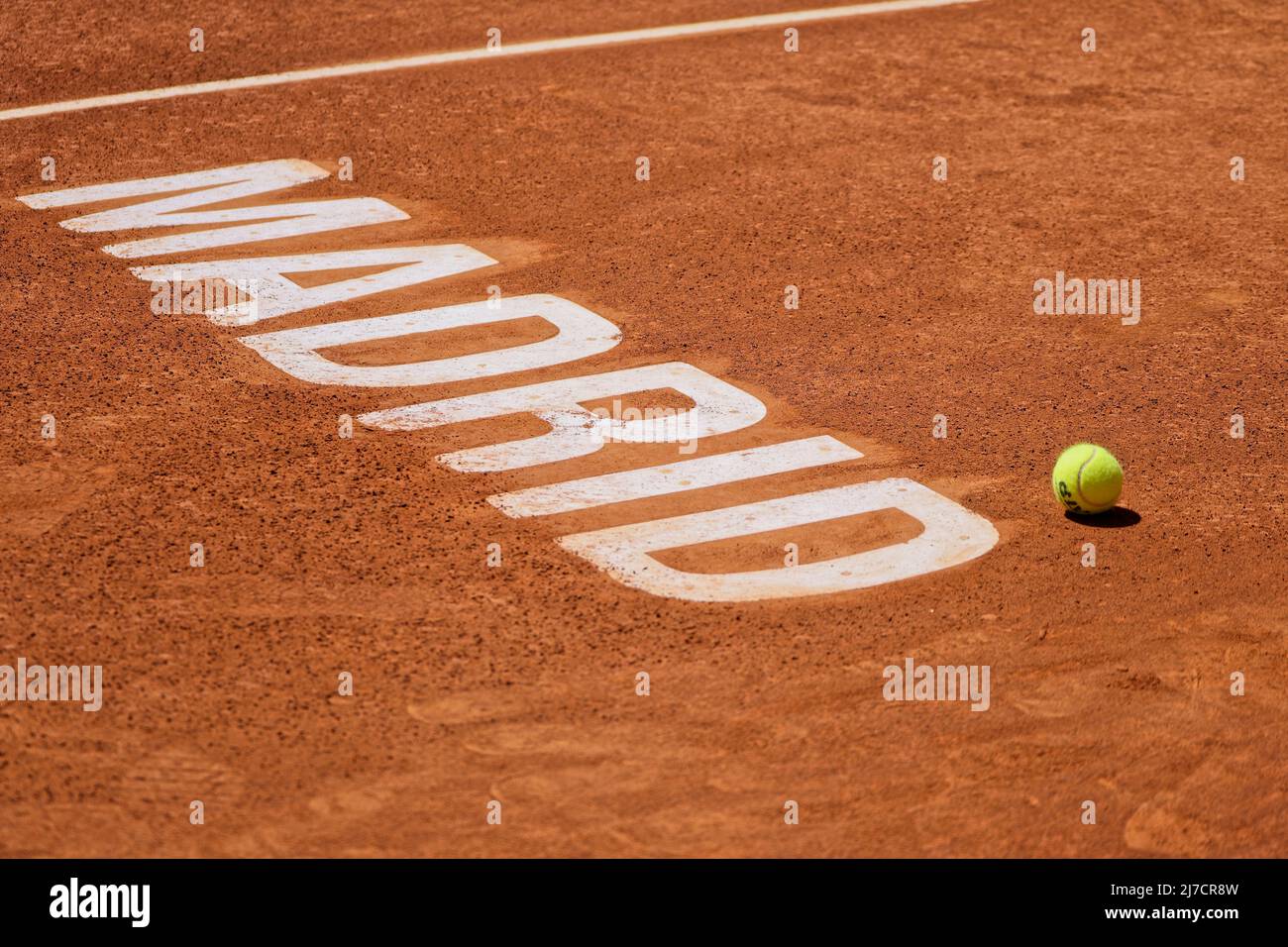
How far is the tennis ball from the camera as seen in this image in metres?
8.02

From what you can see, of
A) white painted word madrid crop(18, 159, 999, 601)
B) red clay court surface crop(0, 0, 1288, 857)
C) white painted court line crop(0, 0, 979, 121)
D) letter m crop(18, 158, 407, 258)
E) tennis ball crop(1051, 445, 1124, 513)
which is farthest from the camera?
white painted court line crop(0, 0, 979, 121)

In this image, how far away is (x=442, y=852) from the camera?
5695mm

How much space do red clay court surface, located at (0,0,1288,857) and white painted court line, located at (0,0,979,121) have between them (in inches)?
8.5

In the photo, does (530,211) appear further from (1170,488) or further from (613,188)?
(1170,488)

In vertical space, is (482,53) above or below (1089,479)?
above

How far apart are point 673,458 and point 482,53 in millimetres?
7868

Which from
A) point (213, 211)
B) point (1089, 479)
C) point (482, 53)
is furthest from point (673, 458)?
point (482, 53)

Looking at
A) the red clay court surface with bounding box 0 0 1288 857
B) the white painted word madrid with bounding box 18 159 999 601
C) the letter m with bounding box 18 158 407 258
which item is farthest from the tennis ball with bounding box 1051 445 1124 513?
the letter m with bounding box 18 158 407 258

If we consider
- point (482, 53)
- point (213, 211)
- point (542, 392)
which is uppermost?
point (482, 53)

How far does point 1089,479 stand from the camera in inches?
316

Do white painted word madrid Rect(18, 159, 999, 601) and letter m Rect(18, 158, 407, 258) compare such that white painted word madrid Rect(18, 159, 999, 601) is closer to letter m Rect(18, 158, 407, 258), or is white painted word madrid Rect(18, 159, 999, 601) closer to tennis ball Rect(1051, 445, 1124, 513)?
letter m Rect(18, 158, 407, 258)

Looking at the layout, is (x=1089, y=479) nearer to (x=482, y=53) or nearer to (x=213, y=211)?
(x=213, y=211)

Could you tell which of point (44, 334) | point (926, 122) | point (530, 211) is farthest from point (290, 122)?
point (926, 122)

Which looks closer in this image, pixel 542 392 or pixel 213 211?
pixel 542 392
